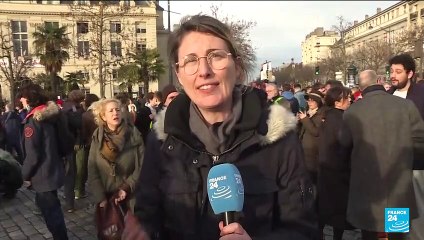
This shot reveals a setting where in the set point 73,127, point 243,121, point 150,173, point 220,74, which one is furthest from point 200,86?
point 73,127

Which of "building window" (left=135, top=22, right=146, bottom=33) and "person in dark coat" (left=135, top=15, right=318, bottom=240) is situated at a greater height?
"building window" (left=135, top=22, right=146, bottom=33)

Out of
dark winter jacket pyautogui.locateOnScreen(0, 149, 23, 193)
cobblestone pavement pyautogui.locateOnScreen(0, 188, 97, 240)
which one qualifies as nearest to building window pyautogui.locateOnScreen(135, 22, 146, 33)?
dark winter jacket pyautogui.locateOnScreen(0, 149, 23, 193)

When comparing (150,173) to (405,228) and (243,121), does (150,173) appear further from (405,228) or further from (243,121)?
(405,228)

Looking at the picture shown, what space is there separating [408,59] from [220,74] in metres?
4.16

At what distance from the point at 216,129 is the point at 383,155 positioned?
7.40 ft

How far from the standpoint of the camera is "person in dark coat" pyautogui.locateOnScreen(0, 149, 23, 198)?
8406 mm

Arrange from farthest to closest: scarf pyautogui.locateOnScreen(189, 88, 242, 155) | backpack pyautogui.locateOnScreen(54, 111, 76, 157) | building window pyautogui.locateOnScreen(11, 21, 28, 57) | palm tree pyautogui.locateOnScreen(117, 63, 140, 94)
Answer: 1. building window pyautogui.locateOnScreen(11, 21, 28, 57)
2. palm tree pyautogui.locateOnScreen(117, 63, 140, 94)
3. backpack pyautogui.locateOnScreen(54, 111, 76, 157)
4. scarf pyautogui.locateOnScreen(189, 88, 242, 155)

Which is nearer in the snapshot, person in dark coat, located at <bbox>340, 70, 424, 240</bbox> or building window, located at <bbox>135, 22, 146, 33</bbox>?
person in dark coat, located at <bbox>340, 70, 424, 240</bbox>

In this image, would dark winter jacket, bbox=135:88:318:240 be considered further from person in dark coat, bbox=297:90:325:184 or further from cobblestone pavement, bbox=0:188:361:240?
cobblestone pavement, bbox=0:188:361:240

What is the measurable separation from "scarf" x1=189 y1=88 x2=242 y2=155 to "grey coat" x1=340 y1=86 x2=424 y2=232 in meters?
2.09

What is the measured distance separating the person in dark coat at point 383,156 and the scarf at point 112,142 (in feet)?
8.92

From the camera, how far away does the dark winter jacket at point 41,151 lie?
17.1 feet

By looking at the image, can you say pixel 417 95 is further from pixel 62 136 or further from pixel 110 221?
pixel 62 136

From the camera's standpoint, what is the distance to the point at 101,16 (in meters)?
20.4
